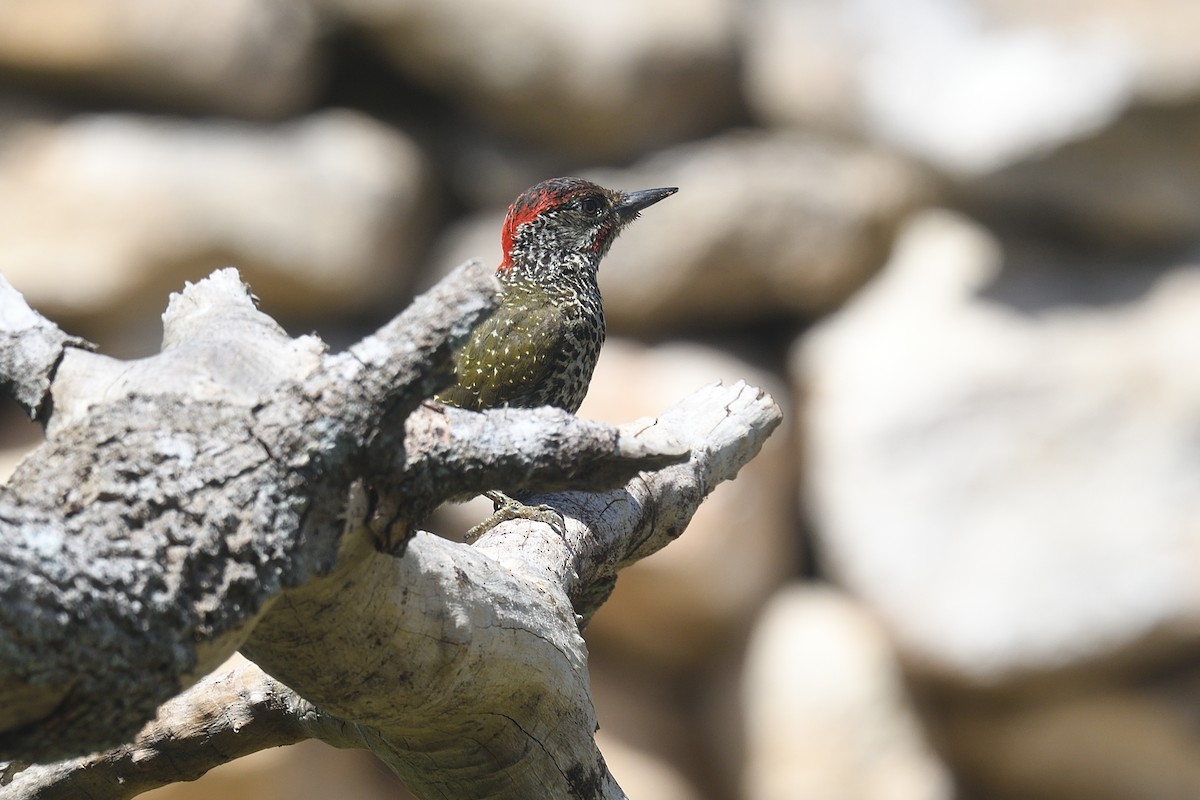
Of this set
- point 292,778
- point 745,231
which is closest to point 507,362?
point 292,778

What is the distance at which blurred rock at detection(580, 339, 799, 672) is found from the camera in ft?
26.3

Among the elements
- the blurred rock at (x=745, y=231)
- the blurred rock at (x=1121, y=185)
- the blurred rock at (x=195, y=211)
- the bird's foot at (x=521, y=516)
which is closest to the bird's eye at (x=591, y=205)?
the bird's foot at (x=521, y=516)

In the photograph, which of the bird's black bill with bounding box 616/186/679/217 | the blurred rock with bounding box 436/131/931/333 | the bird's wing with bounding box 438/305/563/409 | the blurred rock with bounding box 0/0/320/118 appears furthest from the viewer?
the blurred rock with bounding box 436/131/931/333

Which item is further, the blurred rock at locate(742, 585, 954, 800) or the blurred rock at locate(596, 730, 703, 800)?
the blurred rock at locate(596, 730, 703, 800)

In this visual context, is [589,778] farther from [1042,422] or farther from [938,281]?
[938,281]

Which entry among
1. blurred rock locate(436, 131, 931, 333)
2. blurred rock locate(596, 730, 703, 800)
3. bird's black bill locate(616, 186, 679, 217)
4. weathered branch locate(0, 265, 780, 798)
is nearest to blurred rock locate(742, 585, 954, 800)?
blurred rock locate(596, 730, 703, 800)

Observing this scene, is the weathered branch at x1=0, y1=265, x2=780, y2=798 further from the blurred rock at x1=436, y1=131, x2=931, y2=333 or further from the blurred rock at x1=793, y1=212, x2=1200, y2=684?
the blurred rock at x1=436, y1=131, x2=931, y2=333

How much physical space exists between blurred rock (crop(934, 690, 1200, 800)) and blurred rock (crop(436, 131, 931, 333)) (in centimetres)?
280

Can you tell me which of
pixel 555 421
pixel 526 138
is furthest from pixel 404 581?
pixel 526 138

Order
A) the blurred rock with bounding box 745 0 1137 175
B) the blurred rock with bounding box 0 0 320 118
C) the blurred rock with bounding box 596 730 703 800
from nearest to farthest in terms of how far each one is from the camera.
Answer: the blurred rock with bounding box 0 0 320 118
the blurred rock with bounding box 745 0 1137 175
the blurred rock with bounding box 596 730 703 800

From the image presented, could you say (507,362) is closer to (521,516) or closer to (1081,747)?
(521,516)

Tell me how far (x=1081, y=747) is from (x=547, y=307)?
16.4 feet

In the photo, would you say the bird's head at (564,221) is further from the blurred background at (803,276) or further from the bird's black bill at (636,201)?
the blurred background at (803,276)

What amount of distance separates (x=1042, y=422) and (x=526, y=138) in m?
3.53
